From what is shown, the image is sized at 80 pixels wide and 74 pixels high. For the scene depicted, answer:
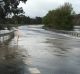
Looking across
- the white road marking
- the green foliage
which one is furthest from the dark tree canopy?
the green foliage

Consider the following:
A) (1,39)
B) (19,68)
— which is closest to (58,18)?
(1,39)

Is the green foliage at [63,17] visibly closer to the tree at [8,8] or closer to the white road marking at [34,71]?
the tree at [8,8]

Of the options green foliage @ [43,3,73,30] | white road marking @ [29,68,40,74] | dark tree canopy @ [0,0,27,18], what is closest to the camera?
white road marking @ [29,68,40,74]

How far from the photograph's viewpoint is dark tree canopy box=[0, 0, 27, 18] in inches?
830

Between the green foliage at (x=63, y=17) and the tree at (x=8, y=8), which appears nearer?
the tree at (x=8, y=8)

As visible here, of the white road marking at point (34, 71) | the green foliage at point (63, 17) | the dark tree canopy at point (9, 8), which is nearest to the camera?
the white road marking at point (34, 71)

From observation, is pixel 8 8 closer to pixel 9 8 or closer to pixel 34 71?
pixel 9 8

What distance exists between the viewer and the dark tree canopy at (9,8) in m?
21.1

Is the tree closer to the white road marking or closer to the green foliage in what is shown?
the white road marking

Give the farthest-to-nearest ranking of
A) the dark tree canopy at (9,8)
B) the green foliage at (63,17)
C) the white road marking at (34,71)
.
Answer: the green foliage at (63,17) < the dark tree canopy at (9,8) < the white road marking at (34,71)

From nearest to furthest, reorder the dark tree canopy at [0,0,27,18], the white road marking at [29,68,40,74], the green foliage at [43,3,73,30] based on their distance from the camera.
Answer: the white road marking at [29,68,40,74] → the dark tree canopy at [0,0,27,18] → the green foliage at [43,3,73,30]

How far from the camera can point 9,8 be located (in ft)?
71.8

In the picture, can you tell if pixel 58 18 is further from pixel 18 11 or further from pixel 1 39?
pixel 18 11

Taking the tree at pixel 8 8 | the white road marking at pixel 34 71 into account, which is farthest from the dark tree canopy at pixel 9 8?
the white road marking at pixel 34 71
